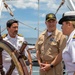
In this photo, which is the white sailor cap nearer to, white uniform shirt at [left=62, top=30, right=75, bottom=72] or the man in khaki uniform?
white uniform shirt at [left=62, top=30, right=75, bottom=72]

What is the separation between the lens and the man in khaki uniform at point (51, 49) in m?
3.85

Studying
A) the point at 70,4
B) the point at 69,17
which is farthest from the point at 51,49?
the point at 70,4

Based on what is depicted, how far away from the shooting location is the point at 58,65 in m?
3.91

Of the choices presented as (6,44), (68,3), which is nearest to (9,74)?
(6,44)

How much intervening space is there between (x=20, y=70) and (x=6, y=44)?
30 cm

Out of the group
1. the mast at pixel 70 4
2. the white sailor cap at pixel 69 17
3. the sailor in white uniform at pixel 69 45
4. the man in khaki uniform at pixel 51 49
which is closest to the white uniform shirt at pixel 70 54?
the sailor in white uniform at pixel 69 45

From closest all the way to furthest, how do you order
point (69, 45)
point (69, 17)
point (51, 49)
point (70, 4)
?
1. point (69, 45)
2. point (69, 17)
3. point (51, 49)
4. point (70, 4)

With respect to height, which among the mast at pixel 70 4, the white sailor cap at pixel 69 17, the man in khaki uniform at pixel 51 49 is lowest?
the man in khaki uniform at pixel 51 49

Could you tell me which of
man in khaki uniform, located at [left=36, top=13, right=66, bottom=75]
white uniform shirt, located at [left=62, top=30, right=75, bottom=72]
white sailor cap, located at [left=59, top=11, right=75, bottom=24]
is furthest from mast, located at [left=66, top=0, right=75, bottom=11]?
white uniform shirt, located at [left=62, top=30, right=75, bottom=72]

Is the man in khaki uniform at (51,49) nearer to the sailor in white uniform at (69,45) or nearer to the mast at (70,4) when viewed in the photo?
the sailor in white uniform at (69,45)

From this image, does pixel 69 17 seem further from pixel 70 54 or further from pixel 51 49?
pixel 51 49

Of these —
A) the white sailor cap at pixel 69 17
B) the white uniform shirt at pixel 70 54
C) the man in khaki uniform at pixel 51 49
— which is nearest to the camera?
the white uniform shirt at pixel 70 54

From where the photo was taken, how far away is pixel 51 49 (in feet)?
12.7

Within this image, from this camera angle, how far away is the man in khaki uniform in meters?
3.85
